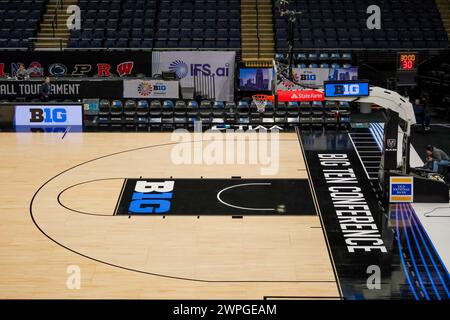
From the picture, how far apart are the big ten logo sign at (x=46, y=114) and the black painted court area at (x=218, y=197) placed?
21.7 feet

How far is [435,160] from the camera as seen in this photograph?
18.7 meters

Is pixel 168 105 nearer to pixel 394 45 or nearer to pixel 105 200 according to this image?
pixel 105 200

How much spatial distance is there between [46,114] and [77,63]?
13.0 ft

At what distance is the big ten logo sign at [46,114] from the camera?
2408 cm

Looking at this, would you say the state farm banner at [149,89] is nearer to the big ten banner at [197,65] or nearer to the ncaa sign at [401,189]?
the big ten banner at [197,65]

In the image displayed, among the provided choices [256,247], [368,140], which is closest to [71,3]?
[368,140]

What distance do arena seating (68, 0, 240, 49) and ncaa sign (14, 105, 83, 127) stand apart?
612 cm

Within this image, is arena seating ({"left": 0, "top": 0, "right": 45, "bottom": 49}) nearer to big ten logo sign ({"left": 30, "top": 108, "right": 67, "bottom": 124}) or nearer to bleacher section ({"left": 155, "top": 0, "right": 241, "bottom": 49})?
bleacher section ({"left": 155, "top": 0, "right": 241, "bottom": 49})

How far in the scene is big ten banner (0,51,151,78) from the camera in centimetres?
2723

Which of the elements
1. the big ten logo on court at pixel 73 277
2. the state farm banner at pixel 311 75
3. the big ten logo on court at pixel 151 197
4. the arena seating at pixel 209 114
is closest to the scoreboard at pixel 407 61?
the state farm banner at pixel 311 75

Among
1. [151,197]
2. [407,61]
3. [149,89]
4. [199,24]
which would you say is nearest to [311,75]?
[407,61]

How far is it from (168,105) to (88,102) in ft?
9.24

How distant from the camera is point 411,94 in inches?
1096

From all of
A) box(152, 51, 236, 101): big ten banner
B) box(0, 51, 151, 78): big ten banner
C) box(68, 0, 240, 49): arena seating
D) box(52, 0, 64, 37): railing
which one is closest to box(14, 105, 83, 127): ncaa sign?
box(0, 51, 151, 78): big ten banner
